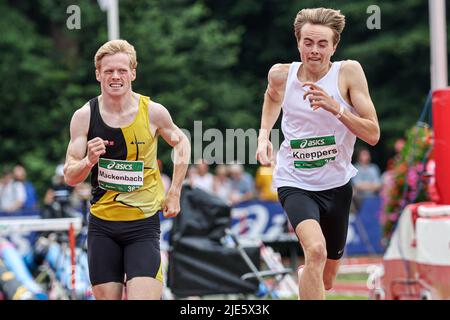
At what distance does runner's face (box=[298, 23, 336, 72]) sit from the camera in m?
6.93

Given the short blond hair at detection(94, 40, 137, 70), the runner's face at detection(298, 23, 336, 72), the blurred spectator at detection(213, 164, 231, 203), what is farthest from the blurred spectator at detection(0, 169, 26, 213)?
the runner's face at detection(298, 23, 336, 72)

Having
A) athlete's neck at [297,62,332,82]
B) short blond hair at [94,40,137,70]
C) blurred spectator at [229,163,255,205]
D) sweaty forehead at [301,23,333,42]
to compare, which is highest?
sweaty forehead at [301,23,333,42]

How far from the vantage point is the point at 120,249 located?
6742 millimetres

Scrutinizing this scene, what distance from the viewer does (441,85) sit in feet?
38.1

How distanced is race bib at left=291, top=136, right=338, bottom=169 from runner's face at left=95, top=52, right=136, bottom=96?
3.84 feet

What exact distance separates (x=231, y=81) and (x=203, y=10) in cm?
201

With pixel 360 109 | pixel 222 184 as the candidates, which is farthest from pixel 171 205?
pixel 222 184

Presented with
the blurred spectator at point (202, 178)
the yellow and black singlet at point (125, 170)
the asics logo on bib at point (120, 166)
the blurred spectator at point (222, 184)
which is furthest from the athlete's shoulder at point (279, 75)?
the blurred spectator at point (222, 184)

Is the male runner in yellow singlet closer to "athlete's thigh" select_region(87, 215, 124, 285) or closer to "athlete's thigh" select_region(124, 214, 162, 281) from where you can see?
"athlete's thigh" select_region(124, 214, 162, 281)

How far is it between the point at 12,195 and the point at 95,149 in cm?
1293

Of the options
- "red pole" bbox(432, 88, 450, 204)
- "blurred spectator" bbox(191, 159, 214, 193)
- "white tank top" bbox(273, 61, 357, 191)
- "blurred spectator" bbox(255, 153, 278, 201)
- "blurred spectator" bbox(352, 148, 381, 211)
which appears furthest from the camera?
"blurred spectator" bbox(352, 148, 381, 211)

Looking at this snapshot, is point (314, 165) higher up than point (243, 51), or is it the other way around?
point (243, 51)
